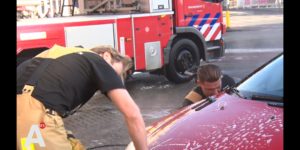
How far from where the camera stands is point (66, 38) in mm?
7988

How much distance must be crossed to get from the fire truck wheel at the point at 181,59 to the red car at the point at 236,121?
580 cm

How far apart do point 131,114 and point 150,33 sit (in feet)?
21.8

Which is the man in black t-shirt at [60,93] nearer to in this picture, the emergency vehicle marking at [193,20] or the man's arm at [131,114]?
the man's arm at [131,114]

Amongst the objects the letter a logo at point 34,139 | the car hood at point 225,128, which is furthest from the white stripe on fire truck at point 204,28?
the letter a logo at point 34,139

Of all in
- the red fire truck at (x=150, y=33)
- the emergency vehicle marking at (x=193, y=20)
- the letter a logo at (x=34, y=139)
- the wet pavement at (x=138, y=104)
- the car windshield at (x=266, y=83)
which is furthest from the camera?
the emergency vehicle marking at (x=193, y=20)

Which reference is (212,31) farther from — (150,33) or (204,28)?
(150,33)

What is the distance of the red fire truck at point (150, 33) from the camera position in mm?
7918

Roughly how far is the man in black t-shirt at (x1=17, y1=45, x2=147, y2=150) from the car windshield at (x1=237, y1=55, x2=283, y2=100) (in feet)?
3.62

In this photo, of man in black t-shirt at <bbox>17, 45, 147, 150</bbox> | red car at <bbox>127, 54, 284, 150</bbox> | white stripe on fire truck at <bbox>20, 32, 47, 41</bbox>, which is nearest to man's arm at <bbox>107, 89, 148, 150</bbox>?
man in black t-shirt at <bbox>17, 45, 147, 150</bbox>

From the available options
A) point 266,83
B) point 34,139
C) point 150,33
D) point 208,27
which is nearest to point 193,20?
point 208,27

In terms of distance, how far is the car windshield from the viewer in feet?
10.9

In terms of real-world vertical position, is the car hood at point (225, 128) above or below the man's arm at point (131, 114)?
below

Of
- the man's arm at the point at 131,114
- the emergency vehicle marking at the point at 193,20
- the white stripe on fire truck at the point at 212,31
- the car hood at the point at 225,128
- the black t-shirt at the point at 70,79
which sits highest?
the emergency vehicle marking at the point at 193,20

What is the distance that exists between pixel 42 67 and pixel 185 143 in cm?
91
